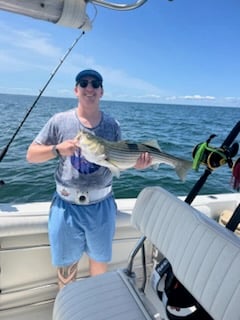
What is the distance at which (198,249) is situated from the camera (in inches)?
55.7

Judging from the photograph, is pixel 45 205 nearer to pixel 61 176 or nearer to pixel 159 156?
pixel 61 176

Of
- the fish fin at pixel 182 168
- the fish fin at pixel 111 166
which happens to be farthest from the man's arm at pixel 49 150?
the fish fin at pixel 182 168

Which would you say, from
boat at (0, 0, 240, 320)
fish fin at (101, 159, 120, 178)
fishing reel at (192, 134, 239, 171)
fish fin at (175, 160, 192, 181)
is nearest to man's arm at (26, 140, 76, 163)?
fish fin at (101, 159, 120, 178)

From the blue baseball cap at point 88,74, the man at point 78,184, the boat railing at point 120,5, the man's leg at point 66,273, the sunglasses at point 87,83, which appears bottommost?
the man's leg at point 66,273

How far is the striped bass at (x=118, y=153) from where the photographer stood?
191 centimetres

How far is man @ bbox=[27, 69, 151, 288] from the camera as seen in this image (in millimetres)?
2062

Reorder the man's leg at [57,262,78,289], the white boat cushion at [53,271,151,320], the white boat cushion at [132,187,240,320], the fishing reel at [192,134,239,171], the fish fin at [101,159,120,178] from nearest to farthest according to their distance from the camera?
the white boat cushion at [132,187,240,320]
the white boat cushion at [53,271,151,320]
the fishing reel at [192,134,239,171]
the fish fin at [101,159,120,178]
the man's leg at [57,262,78,289]

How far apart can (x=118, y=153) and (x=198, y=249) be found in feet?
2.81

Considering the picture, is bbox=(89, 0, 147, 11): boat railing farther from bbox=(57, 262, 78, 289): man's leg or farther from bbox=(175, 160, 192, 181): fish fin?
bbox=(57, 262, 78, 289): man's leg

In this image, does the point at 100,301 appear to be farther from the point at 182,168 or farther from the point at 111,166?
the point at 182,168

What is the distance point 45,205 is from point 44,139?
72 centimetres

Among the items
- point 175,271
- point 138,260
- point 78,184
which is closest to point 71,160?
point 78,184

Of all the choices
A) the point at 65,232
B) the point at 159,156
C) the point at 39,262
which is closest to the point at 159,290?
the point at 65,232

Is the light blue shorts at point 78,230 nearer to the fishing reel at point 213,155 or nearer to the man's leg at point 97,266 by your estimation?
the man's leg at point 97,266
